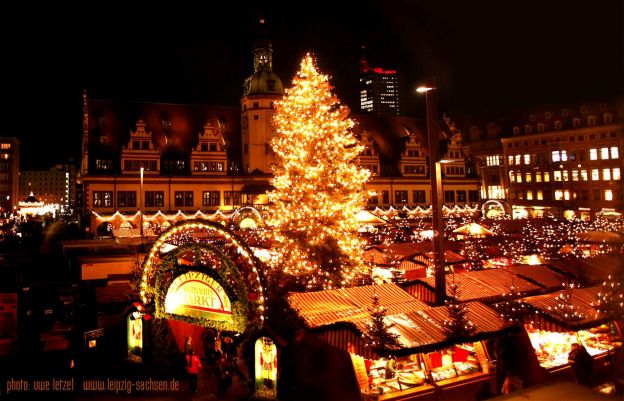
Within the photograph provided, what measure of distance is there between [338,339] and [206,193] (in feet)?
132

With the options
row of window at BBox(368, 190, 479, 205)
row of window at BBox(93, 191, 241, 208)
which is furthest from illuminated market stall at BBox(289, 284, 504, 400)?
row of window at BBox(368, 190, 479, 205)

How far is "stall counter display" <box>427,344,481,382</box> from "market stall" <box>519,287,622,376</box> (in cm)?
136

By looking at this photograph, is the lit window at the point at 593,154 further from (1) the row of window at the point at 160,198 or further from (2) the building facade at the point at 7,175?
(2) the building facade at the point at 7,175

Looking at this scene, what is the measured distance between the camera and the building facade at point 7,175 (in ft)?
396

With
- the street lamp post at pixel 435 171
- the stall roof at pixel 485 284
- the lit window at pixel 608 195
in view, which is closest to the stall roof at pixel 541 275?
the stall roof at pixel 485 284

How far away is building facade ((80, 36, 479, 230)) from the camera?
4503 cm

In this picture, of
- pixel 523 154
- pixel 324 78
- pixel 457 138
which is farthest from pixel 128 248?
pixel 523 154

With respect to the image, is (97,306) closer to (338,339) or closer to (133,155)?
(338,339)

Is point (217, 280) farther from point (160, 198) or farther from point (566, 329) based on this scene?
point (160, 198)

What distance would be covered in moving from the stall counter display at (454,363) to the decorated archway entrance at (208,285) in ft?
12.5

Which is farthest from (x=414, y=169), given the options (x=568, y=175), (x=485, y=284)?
(x=485, y=284)

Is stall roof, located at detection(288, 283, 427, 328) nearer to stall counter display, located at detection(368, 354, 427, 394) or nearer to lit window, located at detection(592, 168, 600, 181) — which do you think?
stall counter display, located at detection(368, 354, 427, 394)

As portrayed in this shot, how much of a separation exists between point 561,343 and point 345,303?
17.7 ft

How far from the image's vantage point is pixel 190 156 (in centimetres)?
4838
